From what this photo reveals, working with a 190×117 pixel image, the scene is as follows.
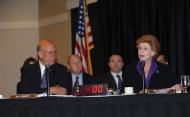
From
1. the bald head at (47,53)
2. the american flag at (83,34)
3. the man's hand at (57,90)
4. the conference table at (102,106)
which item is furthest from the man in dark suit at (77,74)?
the conference table at (102,106)

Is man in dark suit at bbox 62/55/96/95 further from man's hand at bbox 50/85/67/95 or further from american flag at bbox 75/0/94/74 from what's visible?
american flag at bbox 75/0/94/74

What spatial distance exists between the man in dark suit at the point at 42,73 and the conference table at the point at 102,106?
1036mm

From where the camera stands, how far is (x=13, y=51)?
1014 cm

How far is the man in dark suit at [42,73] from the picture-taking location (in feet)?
14.8

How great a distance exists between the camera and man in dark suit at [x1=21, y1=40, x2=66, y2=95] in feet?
14.8

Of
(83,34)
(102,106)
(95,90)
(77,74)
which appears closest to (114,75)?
(77,74)

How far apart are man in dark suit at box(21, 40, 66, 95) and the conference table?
3.40 ft

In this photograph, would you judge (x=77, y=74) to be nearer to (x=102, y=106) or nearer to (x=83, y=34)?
(x=83, y=34)

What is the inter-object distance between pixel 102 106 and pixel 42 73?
1.54 m

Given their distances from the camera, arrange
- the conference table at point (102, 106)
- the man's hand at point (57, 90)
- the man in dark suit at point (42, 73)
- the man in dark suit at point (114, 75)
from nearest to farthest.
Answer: the conference table at point (102, 106), the man's hand at point (57, 90), the man in dark suit at point (42, 73), the man in dark suit at point (114, 75)

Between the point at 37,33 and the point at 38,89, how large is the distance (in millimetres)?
5691

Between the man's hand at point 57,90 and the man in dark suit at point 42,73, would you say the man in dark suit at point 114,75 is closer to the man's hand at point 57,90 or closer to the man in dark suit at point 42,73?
the man in dark suit at point 42,73

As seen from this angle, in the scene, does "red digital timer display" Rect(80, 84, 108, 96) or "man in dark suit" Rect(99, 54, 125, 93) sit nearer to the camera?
"red digital timer display" Rect(80, 84, 108, 96)

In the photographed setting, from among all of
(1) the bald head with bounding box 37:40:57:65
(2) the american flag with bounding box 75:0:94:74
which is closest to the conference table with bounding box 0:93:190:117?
(1) the bald head with bounding box 37:40:57:65
